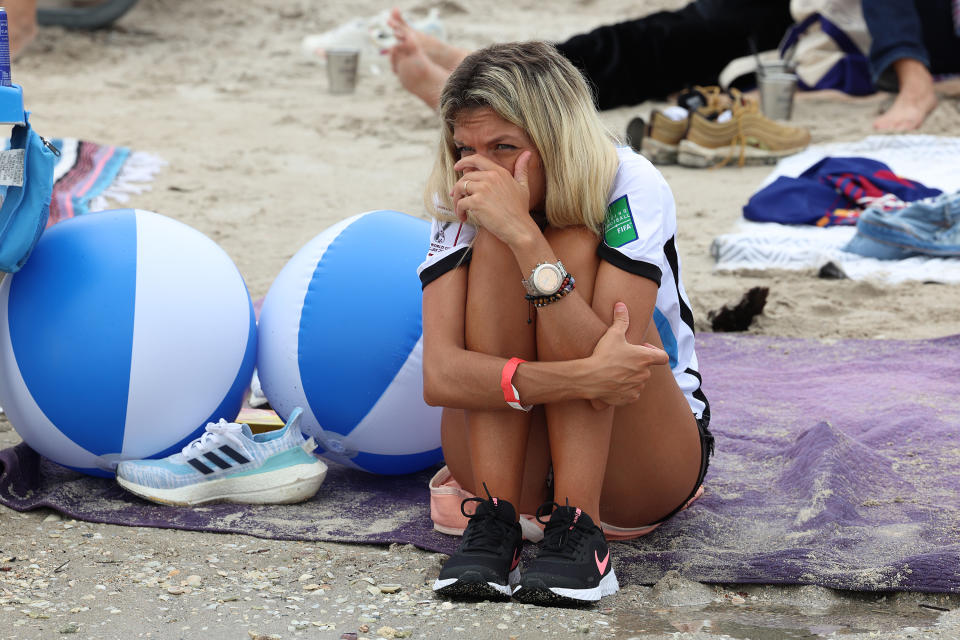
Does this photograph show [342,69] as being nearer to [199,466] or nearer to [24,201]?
[24,201]

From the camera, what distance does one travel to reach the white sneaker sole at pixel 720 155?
22.8ft

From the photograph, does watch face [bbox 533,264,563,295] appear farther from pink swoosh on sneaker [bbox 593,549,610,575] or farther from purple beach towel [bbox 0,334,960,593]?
purple beach towel [bbox 0,334,960,593]

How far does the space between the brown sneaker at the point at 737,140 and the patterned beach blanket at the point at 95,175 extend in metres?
3.48

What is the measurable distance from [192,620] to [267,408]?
54.8 inches

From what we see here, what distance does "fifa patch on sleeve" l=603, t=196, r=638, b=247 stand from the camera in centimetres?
236

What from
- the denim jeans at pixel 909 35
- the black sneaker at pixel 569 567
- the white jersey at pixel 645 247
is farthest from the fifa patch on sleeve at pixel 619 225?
the denim jeans at pixel 909 35

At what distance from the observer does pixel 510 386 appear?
234cm

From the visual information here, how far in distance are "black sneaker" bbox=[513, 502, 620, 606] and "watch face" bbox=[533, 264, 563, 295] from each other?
493mm

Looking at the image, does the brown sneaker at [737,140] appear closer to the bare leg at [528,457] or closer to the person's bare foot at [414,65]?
the person's bare foot at [414,65]

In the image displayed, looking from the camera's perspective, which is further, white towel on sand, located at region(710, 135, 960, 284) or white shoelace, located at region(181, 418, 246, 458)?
white towel on sand, located at region(710, 135, 960, 284)

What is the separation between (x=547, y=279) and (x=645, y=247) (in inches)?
9.5

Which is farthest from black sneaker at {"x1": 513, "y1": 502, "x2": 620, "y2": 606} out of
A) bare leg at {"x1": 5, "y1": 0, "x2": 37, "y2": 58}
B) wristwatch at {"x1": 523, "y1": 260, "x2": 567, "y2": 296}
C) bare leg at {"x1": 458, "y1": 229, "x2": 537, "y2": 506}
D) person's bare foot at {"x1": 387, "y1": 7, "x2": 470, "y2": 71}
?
person's bare foot at {"x1": 387, "y1": 7, "x2": 470, "y2": 71}

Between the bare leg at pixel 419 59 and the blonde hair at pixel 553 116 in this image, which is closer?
the blonde hair at pixel 553 116

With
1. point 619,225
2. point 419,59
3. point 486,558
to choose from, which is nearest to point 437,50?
point 419,59
